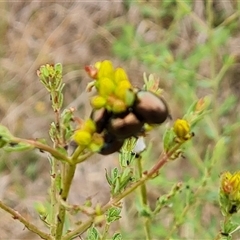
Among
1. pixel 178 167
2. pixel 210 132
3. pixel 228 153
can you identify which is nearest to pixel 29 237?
pixel 178 167

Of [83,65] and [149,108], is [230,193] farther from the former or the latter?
[83,65]

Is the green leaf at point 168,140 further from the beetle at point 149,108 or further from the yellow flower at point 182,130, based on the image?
the beetle at point 149,108

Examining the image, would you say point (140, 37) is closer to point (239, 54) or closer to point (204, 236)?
point (239, 54)

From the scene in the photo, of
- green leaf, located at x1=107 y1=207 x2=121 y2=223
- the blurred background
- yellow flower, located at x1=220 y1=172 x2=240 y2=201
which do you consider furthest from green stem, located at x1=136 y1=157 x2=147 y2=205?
the blurred background

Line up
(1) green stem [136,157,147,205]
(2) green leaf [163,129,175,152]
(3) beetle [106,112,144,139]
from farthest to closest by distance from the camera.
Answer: (1) green stem [136,157,147,205], (2) green leaf [163,129,175,152], (3) beetle [106,112,144,139]

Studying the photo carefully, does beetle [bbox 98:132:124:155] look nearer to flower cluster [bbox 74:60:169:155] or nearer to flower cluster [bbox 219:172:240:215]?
flower cluster [bbox 74:60:169:155]

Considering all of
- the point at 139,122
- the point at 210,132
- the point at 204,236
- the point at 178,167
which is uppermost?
the point at 178,167

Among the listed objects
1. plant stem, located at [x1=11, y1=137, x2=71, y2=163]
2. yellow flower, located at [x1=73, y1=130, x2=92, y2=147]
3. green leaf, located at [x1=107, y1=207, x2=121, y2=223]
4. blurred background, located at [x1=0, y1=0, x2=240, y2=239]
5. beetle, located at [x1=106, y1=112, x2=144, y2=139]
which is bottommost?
beetle, located at [x1=106, y1=112, x2=144, y2=139]
